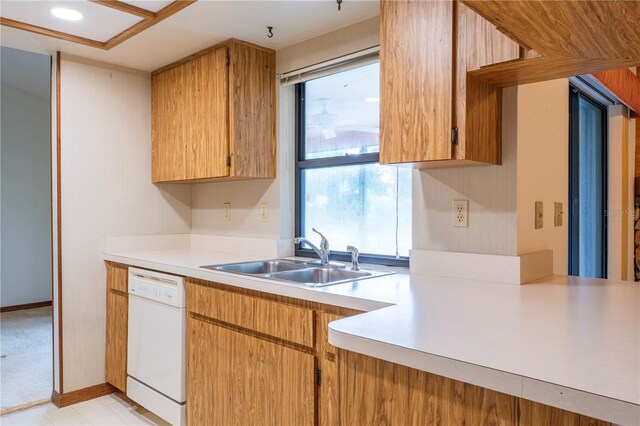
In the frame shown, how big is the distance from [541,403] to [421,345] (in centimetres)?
25

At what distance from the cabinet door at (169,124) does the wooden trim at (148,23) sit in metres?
0.43

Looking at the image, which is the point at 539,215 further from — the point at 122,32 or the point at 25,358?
the point at 25,358

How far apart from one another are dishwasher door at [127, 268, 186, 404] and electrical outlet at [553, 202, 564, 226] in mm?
1816

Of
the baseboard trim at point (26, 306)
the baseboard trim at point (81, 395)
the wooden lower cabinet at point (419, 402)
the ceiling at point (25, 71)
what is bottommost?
the baseboard trim at point (81, 395)

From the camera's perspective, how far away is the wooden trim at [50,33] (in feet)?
7.79

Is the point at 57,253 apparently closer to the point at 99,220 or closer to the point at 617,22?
the point at 99,220

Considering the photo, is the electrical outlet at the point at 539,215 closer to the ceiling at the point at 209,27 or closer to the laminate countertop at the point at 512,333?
the laminate countertop at the point at 512,333

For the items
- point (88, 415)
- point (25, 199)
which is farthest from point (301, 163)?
point (25, 199)

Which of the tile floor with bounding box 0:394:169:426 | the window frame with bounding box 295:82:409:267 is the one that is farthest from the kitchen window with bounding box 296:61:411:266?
the tile floor with bounding box 0:394:169:426

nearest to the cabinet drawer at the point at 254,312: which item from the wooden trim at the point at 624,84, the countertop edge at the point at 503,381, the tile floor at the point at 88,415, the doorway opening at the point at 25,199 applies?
the countertop edge at the point at 503,381

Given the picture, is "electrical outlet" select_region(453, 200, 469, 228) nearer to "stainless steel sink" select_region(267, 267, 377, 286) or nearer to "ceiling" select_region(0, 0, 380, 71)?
"stainless steel sink" select_region(267, 267, 377, 286)

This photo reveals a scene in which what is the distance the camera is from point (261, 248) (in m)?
2.85

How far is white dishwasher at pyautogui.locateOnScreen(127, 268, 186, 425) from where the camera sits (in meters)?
2.33

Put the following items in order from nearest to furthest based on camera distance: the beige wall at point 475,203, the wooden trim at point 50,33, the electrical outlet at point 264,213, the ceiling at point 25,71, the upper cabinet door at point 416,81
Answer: the upper cabinet door at point 416,81 < the beige wall at point 475,203 < the wooden trim at point 50,33 < the electrical outlet at point 264,213 < the ceiling at point 25,71
